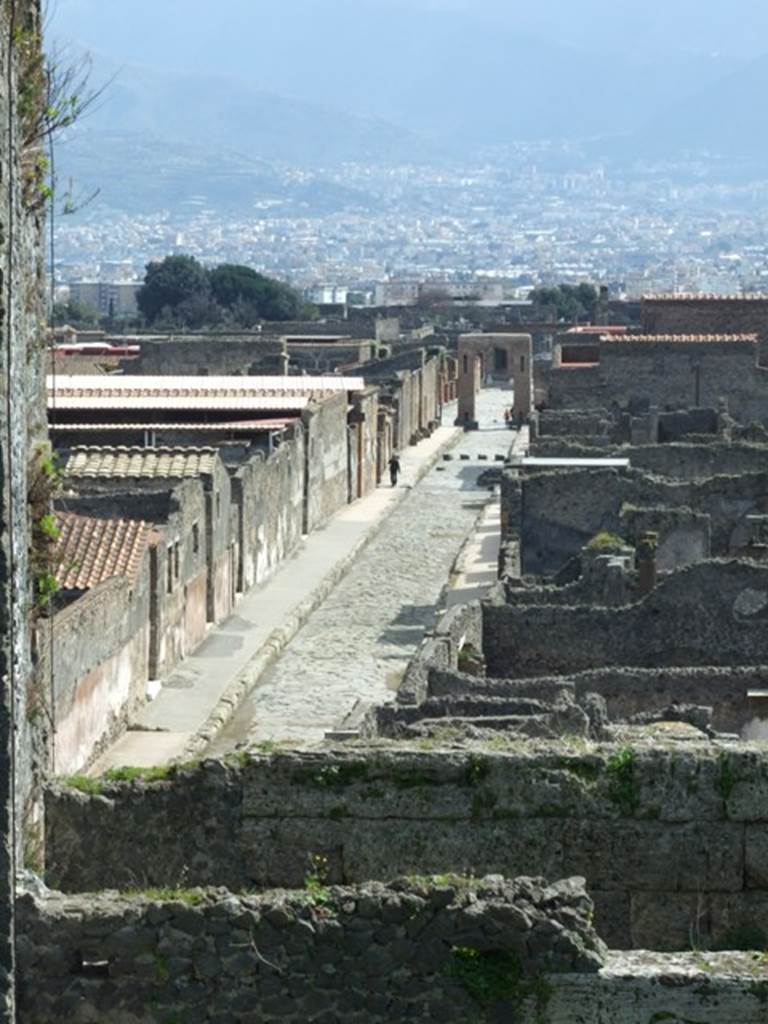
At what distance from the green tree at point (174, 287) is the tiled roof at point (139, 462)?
251 ft

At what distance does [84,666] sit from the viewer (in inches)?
868

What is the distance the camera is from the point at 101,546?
2597 centimetres

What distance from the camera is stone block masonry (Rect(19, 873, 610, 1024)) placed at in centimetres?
848

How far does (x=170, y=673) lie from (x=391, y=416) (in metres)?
29.3

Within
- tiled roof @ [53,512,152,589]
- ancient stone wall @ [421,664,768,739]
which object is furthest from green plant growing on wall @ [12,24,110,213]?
tiled roof @ [53,512,152,589]

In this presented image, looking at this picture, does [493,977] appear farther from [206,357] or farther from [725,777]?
[206,357]

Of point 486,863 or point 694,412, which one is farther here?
point 694,412

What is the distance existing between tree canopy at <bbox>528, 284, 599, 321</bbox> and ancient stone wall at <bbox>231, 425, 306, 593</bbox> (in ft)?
230

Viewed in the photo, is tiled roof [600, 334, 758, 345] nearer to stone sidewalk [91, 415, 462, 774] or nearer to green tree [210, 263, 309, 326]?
stone sidewalk [91, 415, 462, 774]

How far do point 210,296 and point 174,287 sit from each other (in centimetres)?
195

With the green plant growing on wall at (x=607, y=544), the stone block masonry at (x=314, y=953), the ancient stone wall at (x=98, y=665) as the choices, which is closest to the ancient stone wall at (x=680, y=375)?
the green plant growing on wall at (x=607, y=544)

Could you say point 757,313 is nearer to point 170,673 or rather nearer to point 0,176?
point 170,673

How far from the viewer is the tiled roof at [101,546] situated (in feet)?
81.4

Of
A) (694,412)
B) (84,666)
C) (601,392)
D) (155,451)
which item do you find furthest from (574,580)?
(601,392)
